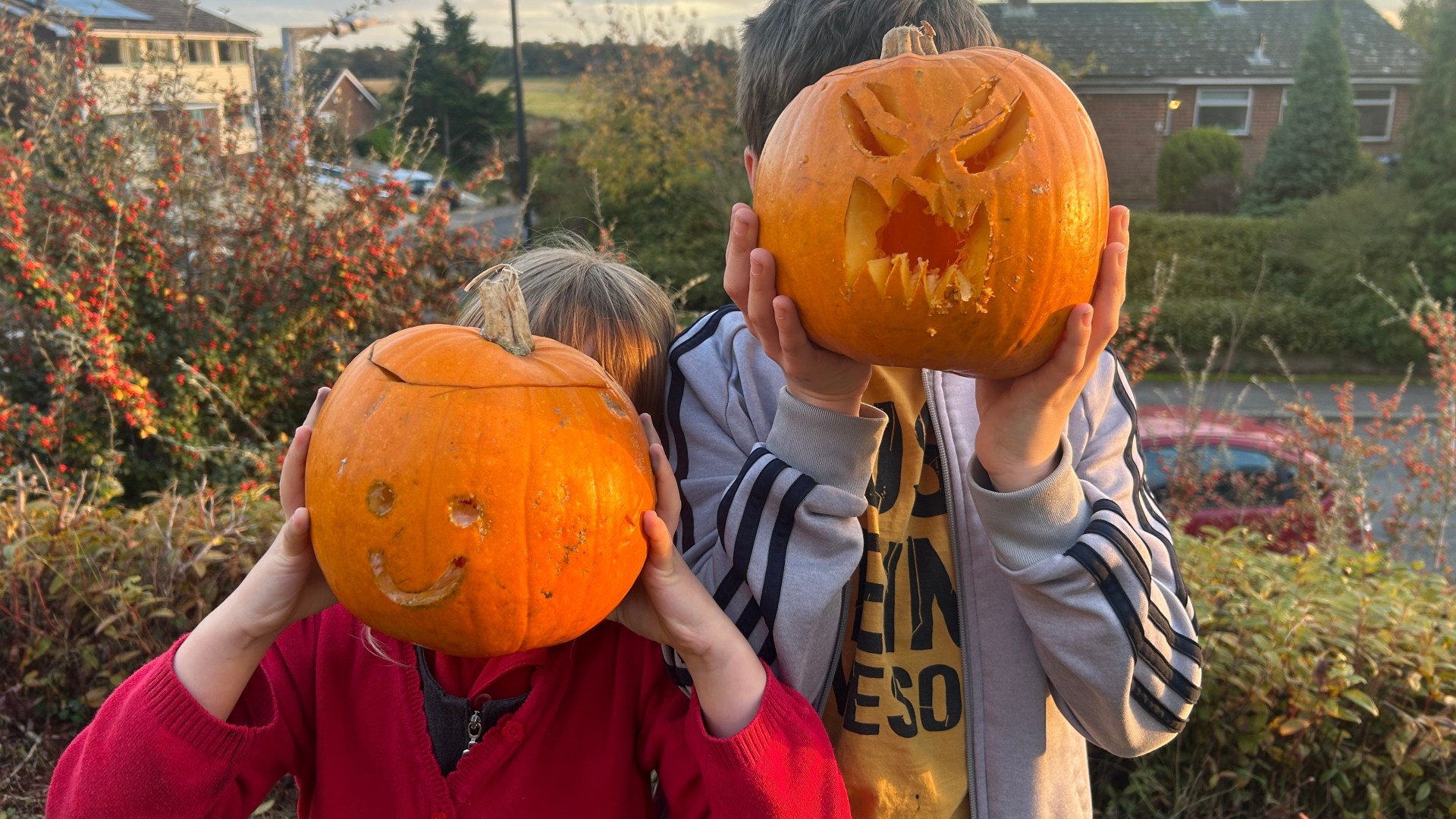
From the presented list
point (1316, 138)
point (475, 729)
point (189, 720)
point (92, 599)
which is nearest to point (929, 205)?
point (475, 729)

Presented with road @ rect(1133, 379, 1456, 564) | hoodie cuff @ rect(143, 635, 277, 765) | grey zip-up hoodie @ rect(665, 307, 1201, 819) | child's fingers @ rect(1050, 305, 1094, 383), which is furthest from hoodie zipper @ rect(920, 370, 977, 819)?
road @ rect(1133, 379, 1456, 564)

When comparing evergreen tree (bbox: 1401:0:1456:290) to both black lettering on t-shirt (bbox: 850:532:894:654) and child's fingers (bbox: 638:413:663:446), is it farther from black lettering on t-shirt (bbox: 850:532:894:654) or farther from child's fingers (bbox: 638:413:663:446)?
child's fingers (bbox: 638:413:663:446)

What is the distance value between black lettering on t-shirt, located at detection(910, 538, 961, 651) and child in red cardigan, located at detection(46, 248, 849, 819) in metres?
0.28

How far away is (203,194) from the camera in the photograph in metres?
5.93

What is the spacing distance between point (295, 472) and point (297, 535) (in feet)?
0.36

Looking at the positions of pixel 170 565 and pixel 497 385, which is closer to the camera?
pixel 497 385

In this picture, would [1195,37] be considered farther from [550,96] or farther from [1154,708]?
[1154,708]

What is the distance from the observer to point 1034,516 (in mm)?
1646

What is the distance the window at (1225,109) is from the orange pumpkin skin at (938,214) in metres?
30.5

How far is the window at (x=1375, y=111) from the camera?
28.5 meters

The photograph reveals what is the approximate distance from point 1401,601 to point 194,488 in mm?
5866

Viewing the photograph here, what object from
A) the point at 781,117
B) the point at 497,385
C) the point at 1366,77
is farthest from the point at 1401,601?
the point at 1366,77

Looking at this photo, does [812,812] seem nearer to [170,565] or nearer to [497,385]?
[497,385]

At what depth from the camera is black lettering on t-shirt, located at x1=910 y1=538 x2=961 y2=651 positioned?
71.6 inches
